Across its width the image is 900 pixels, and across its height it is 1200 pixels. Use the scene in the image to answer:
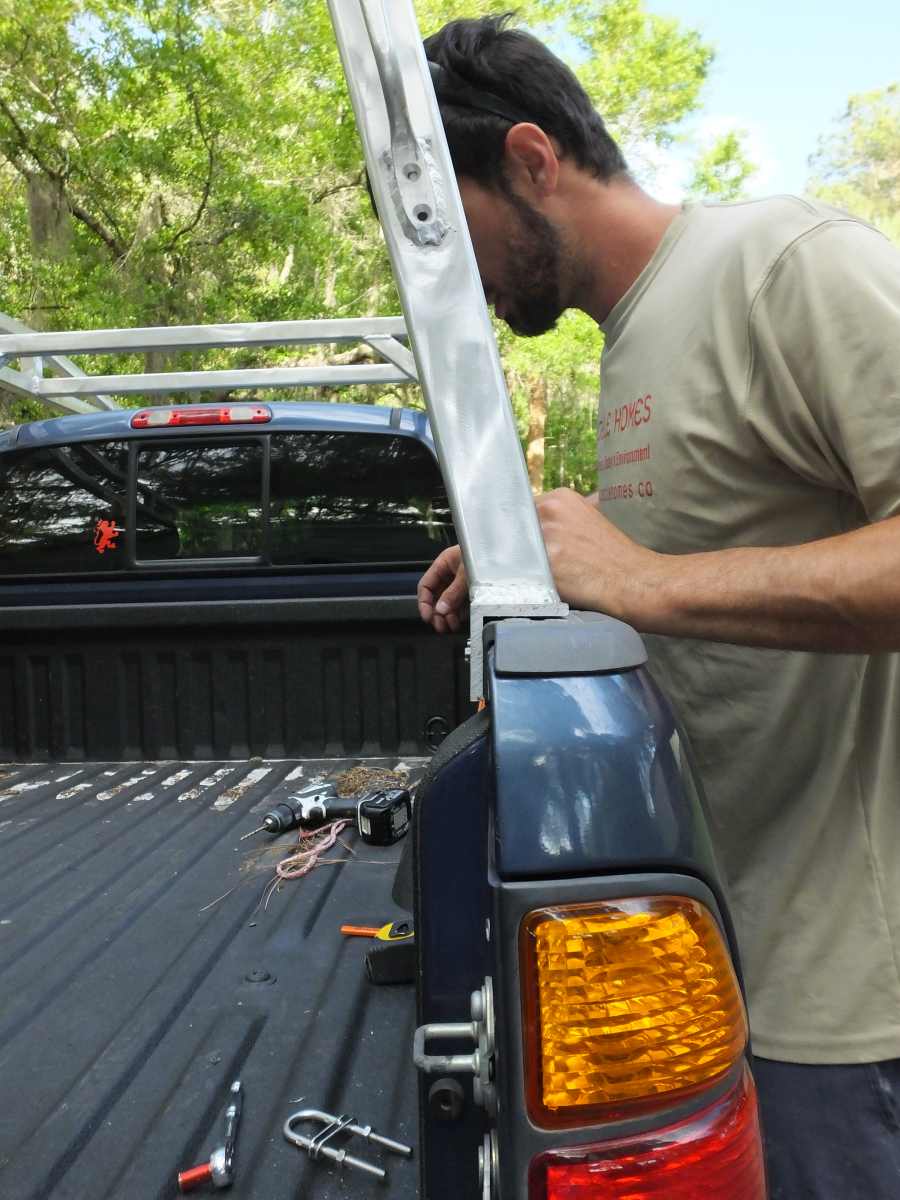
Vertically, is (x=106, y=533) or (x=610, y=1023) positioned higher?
(x=106, y=533)

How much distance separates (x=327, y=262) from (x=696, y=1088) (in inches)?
678

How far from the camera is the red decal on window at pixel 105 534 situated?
4.13 m

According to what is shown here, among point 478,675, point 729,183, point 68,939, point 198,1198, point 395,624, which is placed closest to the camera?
point 478,675

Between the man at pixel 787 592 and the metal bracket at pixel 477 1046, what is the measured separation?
437 millimetres

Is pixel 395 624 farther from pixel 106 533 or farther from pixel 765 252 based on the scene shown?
pixel 765 252

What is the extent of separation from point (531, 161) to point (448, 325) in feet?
2.00

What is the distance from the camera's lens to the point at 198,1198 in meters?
1.62

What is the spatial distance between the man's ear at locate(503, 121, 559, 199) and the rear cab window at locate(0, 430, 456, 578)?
256cm

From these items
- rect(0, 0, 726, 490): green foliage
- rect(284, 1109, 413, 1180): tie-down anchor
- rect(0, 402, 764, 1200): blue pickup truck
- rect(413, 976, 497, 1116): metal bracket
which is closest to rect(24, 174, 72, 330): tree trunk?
rect(0, 0, 726, 490): green foliage

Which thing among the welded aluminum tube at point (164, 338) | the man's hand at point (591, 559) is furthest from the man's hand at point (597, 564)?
the welded aluminum tube at point (164, 338)

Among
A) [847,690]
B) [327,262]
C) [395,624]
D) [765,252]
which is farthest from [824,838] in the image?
[327,262]

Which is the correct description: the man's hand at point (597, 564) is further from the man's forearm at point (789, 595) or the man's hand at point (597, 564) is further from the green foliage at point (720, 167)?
the green foliage at point (720, 167)

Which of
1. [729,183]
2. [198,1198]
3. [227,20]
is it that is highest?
[227,20]

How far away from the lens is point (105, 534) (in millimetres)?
4141
